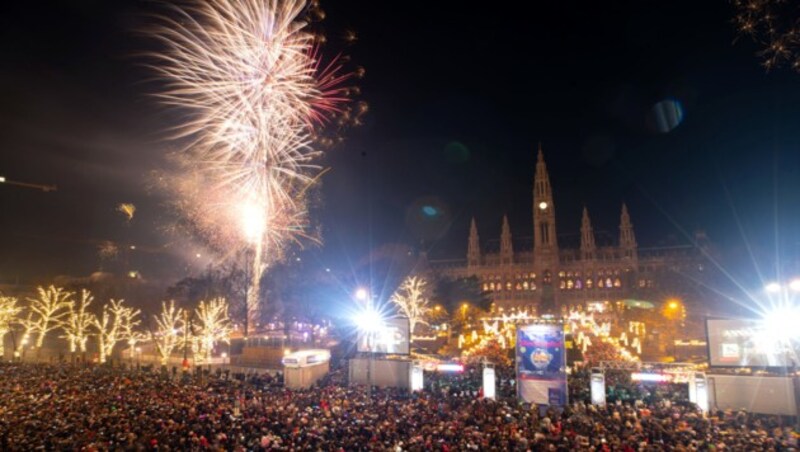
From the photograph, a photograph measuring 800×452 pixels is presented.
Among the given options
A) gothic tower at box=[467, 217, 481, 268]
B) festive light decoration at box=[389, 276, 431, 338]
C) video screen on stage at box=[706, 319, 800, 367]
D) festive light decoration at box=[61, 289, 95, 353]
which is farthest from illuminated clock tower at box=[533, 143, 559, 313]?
festive light decoration at box=[61, 289, 95, 353]

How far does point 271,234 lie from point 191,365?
12.0m

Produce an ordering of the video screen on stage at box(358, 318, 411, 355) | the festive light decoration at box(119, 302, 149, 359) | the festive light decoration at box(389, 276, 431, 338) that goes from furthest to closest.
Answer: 1. the festive light decoration at box(389, 276, 431, 338)
2. the festive light decoration at box(119, 302, 149, 359)
3. the video screen on stage at box(358, 318, 411, 355)

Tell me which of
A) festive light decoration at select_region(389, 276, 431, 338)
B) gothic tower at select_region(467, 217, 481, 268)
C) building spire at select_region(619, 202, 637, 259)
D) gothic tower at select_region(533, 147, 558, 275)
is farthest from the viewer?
gothic tower at select_region(467, 217, 481, 268)

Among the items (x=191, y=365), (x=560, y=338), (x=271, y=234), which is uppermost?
(x=271, y=234)

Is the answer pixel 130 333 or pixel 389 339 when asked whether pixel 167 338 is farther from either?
pixel 389 339

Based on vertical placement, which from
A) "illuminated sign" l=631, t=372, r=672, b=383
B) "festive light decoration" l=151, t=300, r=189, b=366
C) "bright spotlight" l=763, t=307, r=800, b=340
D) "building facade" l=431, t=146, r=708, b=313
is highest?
"building facade" l=431, t=146, r=708, b=313

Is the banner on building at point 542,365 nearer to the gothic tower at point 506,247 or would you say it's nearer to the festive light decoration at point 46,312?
the festive light decoration at point 46,312

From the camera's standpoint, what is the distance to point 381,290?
61.1 m

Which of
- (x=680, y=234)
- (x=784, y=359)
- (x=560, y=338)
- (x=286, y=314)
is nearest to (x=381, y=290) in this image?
(x=286, y=314)

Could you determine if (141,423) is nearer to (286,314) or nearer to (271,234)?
(271,234)

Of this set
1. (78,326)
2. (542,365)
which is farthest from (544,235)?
(78,326)

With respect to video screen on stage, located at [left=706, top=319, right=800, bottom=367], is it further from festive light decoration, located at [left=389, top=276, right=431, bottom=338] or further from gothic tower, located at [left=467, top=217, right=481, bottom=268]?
gothic tower, located at [left=467, top=217, right=481, bottom=268]

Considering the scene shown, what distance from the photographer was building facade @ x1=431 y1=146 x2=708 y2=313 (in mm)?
93438

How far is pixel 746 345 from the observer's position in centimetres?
2106
